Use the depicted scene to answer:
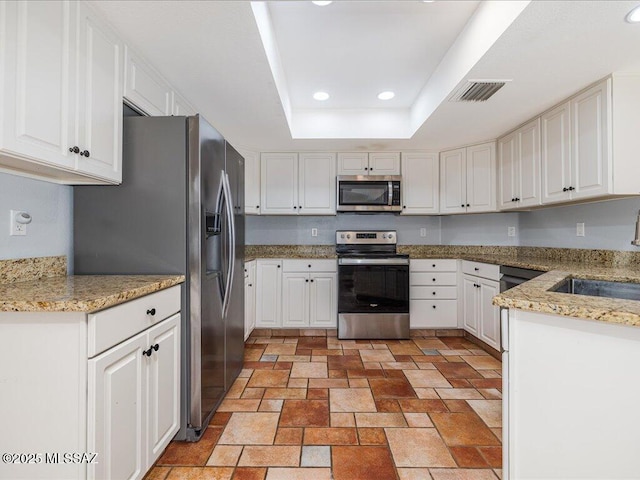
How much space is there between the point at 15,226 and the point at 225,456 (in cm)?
148

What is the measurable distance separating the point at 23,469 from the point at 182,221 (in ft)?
3.58

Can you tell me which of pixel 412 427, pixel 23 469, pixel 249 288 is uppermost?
pixel 249 288

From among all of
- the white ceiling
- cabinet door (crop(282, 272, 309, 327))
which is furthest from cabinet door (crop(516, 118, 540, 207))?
cabinet door (crop(282, 272, 309, 327))

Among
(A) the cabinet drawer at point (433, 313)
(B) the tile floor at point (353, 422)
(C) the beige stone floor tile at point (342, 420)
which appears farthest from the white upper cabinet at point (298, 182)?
(C) the beige stone floor tile at point (342, 420)

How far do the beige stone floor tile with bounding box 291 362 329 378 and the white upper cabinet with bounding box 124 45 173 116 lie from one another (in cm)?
214

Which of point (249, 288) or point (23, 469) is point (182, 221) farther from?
point (249, 288)

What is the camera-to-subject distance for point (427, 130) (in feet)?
10.2

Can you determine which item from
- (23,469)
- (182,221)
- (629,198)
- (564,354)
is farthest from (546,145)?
(23,469)

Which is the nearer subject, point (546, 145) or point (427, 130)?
point (546, 145)

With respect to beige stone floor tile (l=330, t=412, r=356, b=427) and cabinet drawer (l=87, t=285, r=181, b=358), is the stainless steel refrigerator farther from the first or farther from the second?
beige stone floor tile (l=330, t=412, r=356, b=427)

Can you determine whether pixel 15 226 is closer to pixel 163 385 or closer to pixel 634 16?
pixel 163 385

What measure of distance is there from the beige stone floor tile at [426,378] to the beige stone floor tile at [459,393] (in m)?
0.08

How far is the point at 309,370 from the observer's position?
8.84 ft

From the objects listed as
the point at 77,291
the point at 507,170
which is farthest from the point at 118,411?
the point at 507,170
